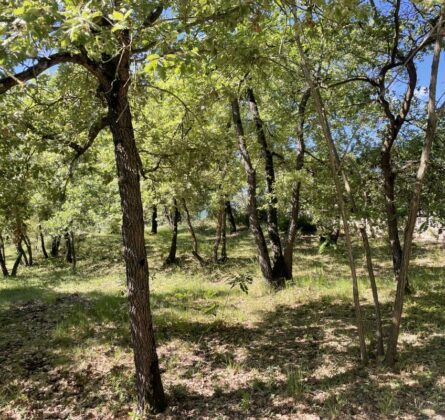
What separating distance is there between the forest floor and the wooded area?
0.04 m

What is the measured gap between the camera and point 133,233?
514 cm

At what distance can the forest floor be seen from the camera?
523 centimetres

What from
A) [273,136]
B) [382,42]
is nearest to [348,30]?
[382,42]

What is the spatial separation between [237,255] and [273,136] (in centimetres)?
926

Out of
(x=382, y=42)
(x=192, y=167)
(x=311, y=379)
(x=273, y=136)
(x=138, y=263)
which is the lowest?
(x=311, y=379)

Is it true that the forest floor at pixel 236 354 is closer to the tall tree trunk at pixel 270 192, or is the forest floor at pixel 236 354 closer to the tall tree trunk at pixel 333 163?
the tall tree trunk at pixel 270 192

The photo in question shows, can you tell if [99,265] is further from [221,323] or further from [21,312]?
[221,323]

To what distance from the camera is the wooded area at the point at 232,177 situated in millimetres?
4551

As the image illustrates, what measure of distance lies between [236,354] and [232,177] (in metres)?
8.11

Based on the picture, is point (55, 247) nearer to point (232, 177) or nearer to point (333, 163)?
point (232, 177)

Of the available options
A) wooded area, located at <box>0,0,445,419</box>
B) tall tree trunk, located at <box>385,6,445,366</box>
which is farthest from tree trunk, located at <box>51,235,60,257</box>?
tall tree trunk, located at <box>385,6,445,366</box>

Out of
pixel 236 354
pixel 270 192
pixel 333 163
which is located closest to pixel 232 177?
pixel 270 192

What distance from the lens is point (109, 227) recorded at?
59.7 ft

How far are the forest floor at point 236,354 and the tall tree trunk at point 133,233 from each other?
68cm
